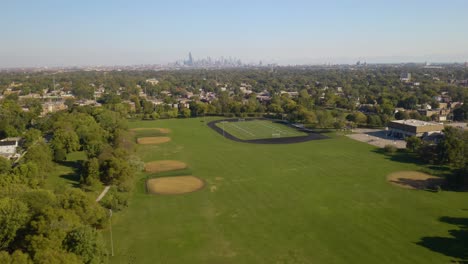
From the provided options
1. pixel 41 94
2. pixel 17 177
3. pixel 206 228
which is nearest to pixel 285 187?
pixel 206 228

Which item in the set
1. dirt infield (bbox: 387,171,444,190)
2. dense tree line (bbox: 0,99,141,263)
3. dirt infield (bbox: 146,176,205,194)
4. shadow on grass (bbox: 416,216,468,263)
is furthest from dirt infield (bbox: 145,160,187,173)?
shadow on grass (bbox: 416,216,468,263)

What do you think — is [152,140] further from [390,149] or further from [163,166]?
[390,149]

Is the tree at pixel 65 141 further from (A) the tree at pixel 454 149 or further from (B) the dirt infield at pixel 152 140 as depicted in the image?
(A) the tree at pixel 454 149

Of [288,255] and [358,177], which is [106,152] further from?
[358,177]

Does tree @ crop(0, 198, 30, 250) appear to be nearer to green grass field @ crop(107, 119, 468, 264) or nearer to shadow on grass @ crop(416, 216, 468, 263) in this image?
green grass field @ crop(107, 119, 468, 264)

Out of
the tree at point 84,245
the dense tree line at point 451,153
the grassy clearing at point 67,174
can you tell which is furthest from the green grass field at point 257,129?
the tree at point 84,245

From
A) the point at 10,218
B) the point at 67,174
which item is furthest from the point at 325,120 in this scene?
the point at 10,218
